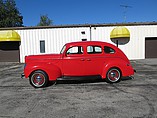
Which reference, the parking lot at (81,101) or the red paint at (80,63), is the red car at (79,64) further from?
the parking lot at (81,101)

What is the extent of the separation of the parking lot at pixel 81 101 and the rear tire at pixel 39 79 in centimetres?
23

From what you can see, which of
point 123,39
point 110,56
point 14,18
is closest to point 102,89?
point 110,56

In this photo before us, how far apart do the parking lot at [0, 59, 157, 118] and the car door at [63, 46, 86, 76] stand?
0.60 metres

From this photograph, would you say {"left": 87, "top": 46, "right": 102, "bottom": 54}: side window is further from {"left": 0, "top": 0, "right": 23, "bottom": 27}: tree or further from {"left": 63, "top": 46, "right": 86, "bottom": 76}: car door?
{"left": 0, "top": 0, "right": 23, "bottom": 27}: tree

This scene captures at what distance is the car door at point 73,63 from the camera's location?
7.02 metres

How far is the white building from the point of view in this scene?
58.7 ft

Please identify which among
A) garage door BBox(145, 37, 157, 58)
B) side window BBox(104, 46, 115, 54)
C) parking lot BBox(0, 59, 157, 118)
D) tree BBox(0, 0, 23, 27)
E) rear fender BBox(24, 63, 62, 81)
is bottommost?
parking lot BBox(0, 59, 157, 118)

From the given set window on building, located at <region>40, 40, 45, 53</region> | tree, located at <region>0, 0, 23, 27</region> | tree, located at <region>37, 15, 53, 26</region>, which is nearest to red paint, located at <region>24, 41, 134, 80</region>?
window on building, located at <region>40, 40, 45, 53</region>

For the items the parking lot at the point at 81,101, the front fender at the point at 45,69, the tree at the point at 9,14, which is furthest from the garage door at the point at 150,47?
the tree at the point at 9,14

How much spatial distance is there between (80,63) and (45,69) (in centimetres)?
150

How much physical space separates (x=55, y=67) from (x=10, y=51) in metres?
13.7

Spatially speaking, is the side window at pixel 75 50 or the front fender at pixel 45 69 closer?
the front fender at pixel 45 69

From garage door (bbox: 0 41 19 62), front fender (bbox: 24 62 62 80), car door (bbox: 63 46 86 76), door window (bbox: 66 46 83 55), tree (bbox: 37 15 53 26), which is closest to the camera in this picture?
front fender (bbox: 24 62 62 80)

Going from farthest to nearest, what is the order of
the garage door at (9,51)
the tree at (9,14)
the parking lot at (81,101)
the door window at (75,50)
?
the tree at (9,14) → the garage door at (9,51) → the door window at (75,50) → the parking lot at (81,101)
